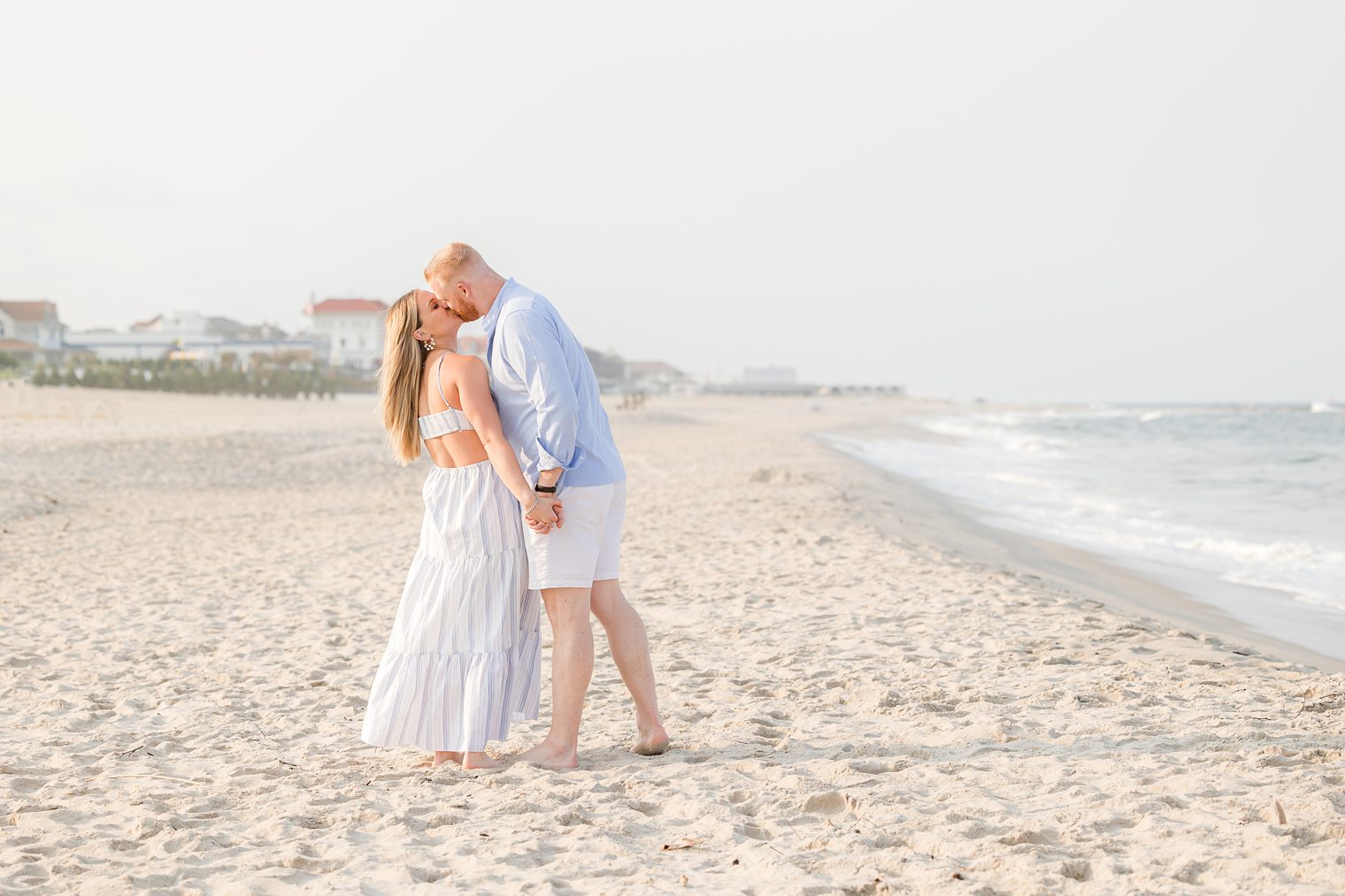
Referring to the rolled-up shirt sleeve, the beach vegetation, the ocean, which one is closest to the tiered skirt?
the rolled-up shirt sleeve

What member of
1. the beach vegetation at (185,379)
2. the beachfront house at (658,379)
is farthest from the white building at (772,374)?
the beach vegetation at (185,379)

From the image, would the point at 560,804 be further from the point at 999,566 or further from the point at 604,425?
the point at 999,566

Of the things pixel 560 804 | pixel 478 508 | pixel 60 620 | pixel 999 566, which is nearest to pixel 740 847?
pixel 560 804

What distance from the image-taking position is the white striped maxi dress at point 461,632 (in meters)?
3.54

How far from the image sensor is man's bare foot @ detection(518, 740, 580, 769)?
360 cm

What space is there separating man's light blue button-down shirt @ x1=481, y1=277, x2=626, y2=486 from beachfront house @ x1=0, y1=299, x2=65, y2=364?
2681 inches

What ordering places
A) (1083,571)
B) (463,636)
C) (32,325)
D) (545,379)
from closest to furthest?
(545,379) → (463,636) → (1083,571) → (32,325)

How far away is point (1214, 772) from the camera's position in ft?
10.8

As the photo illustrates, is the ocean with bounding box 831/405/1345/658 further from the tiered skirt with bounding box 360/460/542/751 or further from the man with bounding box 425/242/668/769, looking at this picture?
the tiered skirt with bounding box 360/460/542/751

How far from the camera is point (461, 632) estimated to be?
11.7ft

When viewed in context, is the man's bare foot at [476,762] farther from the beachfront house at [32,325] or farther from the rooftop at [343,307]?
A: the rooftop at [343,307]

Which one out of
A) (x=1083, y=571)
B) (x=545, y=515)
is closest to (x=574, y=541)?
(x=545, y=515)

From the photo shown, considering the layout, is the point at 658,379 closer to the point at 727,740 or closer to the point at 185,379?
the point at 185,379

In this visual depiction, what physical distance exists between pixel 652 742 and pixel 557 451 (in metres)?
1.14
